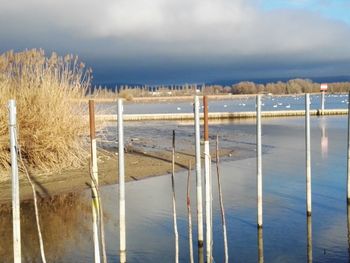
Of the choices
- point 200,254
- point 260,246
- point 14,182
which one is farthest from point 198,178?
point 14,182

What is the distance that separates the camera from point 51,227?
11773 mm

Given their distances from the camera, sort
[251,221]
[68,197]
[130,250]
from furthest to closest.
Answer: [68,197], [251,221], [130,250]

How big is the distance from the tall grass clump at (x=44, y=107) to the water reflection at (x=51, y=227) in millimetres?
2864

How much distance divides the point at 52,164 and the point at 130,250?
8.36 m

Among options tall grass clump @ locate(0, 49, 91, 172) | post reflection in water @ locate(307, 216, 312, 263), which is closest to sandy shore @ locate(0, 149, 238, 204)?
tall grass clump @ locate(0, 49, 91, 172)

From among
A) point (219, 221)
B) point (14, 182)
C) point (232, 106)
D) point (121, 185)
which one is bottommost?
point (219, 221)

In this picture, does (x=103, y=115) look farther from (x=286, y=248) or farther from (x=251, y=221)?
(x=286, y=248)

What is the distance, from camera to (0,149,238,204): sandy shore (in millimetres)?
15469

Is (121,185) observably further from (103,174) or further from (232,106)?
(232,106)

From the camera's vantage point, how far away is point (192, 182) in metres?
17.0

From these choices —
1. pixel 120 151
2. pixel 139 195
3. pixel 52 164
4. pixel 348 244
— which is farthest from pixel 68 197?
pixel 348 244

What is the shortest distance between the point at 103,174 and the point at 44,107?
2.97m

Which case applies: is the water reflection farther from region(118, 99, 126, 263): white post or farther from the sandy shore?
region(118, 99, 126, 263): white post

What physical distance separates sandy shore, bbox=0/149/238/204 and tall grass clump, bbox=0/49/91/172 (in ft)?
2.09
